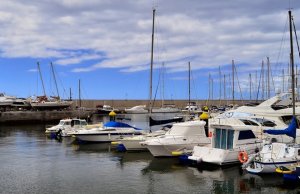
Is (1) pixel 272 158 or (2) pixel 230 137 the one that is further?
(2) pixel 230 137

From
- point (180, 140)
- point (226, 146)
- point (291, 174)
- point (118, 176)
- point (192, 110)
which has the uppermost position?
point (192, 110)

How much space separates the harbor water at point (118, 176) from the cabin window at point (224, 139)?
1747 millimetres

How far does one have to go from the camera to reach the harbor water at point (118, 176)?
19609mm

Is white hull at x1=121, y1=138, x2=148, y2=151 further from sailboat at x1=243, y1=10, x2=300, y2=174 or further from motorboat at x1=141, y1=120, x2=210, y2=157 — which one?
sailboat at x1=243, y1=10, x2=300, y2=174

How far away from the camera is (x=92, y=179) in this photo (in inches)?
860

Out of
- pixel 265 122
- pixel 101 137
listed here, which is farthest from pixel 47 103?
pixel 265 122

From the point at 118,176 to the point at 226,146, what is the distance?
7.15 meters

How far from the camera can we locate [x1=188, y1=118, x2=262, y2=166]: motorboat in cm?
2435

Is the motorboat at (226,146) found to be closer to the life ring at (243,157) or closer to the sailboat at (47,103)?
the life ring at (243,157)

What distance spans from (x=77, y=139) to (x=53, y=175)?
1772 centimetres

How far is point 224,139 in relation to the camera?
83.6 feet

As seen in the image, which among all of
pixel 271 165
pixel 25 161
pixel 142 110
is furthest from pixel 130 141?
pixel 142 110

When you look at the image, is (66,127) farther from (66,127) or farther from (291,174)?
(291,174)

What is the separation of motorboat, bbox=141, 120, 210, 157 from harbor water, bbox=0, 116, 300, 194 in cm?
68
